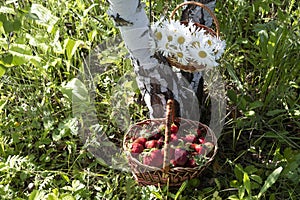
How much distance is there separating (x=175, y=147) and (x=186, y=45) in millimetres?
334

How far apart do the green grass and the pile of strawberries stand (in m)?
0.09

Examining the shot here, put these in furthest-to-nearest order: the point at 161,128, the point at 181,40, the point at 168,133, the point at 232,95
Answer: the point at 232,95 → the point at 161,128 → the point at 181,40 → the point at 168,133

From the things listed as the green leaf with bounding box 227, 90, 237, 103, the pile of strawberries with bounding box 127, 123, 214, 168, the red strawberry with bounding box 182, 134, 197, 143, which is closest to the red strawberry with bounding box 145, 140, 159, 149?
the pile of strawberries with bounding box 127, 123, 214, 168

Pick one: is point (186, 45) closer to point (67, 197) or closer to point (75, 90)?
point (75, 90)

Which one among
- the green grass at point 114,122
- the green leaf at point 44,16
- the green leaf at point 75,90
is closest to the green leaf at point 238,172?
the green grass at point 114,122

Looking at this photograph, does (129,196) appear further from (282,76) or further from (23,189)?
(282,76)

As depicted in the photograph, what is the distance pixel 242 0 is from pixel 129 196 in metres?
0.92

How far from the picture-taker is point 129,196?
59.9 inches

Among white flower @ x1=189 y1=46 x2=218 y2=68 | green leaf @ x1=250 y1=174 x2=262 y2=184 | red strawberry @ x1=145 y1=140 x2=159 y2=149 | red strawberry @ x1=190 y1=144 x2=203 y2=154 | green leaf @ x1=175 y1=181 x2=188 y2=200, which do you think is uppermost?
white flower @ x1=189 y1=46 x2=218 y2=68

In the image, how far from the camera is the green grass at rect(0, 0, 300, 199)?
1530mm

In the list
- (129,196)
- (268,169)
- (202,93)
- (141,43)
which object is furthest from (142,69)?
(268,169)

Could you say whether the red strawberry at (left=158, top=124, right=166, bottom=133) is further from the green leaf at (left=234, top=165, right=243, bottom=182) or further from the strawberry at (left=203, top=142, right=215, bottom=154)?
the green leaf at (left=234, top=165, right=243, bottom=182)

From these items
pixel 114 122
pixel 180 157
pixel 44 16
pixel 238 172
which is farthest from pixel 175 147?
pixel 44 16

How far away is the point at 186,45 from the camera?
1.45 meters
